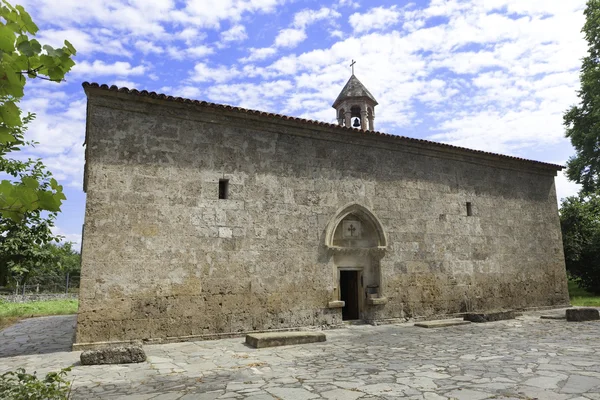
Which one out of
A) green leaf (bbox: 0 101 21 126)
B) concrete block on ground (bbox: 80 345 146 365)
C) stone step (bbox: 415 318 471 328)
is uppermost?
green leaf (bbox: 0 101 21 126)

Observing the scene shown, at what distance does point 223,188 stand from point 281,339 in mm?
3679

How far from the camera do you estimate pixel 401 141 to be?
1183 cm

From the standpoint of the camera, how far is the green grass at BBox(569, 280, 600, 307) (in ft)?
51.2

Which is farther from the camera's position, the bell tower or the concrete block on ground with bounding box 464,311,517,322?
the bell tower

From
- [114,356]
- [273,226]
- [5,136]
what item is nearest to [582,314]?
[273,226]

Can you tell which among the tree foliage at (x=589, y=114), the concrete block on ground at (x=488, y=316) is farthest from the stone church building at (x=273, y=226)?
the tree foliage at (x=589, y=114)

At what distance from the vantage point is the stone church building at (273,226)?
8195 mm

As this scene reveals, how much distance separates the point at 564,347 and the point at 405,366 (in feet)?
10.8

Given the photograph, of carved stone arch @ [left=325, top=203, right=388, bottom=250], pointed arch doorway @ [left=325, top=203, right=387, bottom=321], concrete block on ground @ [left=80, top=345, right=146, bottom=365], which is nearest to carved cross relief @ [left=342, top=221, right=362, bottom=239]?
pointed arch doorway @ [left=325, top=203, right=387, bottom=321]

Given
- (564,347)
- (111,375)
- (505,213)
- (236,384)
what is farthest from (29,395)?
(505,213)

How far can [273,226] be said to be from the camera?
9.73 metres

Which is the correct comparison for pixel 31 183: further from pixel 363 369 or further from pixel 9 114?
pixel 363 369

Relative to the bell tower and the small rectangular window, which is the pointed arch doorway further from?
the bell tower

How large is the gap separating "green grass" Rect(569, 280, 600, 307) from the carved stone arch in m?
9.89
